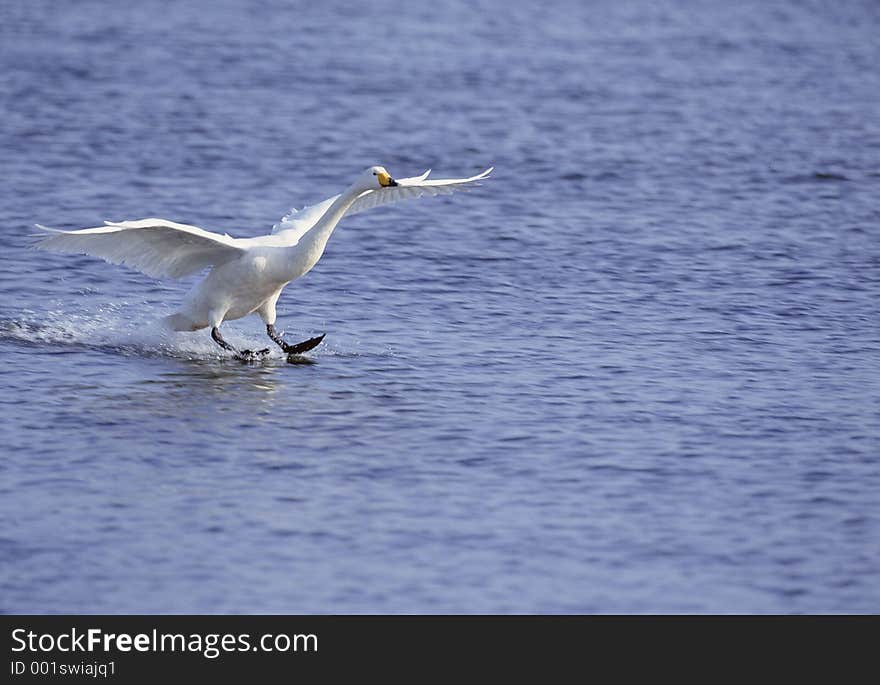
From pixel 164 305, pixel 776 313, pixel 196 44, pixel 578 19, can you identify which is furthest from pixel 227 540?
pixel 578 19

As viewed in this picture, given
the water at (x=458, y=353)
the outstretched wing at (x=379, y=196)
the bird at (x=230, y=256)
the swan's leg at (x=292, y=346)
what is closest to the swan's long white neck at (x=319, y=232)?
the bird at (x=230, y=256)

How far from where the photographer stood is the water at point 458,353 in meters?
11.9

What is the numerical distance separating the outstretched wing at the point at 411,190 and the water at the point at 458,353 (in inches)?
59.1

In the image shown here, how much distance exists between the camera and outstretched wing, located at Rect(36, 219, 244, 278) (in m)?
15.4

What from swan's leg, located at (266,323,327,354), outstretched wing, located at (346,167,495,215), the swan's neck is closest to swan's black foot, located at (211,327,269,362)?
swan's leg, located at (266,323,327,354)

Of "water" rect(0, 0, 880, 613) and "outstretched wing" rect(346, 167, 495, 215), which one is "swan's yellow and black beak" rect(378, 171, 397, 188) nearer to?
"outstretched wing" rect(346, 167, 495, 215)

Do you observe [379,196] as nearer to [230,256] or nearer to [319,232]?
[319,232]

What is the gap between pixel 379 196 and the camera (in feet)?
58.8

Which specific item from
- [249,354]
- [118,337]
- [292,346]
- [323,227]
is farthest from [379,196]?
[118,337]

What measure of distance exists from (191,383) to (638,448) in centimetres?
475

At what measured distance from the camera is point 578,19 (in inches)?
1775

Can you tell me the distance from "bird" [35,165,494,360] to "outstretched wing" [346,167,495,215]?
0.06 ft

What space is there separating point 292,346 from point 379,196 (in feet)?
6.56

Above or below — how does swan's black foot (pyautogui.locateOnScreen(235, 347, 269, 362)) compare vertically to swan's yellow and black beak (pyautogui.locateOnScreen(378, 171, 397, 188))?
below
